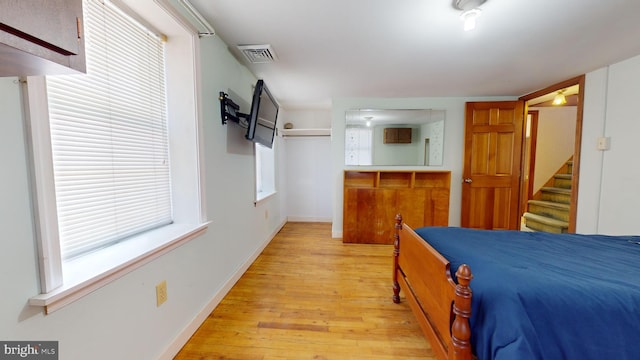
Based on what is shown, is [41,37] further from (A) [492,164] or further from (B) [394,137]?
(A) [492,164]

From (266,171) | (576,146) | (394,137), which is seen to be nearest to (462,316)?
(394,137)

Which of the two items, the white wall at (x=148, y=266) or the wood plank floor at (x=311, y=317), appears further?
the wood plank floor at (x=311, y=317)

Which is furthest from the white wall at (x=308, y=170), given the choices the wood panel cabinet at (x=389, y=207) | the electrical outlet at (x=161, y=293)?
the electrical outlet at (x=161, y=293)

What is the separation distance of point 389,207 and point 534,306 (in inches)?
97.6

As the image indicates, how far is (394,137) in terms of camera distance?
357 cm

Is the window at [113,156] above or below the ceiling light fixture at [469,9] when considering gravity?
below

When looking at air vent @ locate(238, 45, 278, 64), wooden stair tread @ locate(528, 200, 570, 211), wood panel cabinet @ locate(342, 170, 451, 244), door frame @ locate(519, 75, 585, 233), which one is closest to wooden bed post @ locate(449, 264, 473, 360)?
air vent @ locate(238, 45, 278, 64)

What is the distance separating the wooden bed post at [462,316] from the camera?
100 centimetres

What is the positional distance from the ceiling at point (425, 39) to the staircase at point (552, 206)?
203 centimetres

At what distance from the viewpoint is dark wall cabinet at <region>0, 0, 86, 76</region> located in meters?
0.46

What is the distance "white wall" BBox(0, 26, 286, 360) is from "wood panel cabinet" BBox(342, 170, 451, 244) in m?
1.48

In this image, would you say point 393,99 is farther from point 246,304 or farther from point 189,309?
point 189,309

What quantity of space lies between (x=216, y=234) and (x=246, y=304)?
0.66 meters

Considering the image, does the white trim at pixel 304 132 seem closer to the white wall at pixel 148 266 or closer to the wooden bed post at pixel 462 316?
the white wall at pixel 148 266
